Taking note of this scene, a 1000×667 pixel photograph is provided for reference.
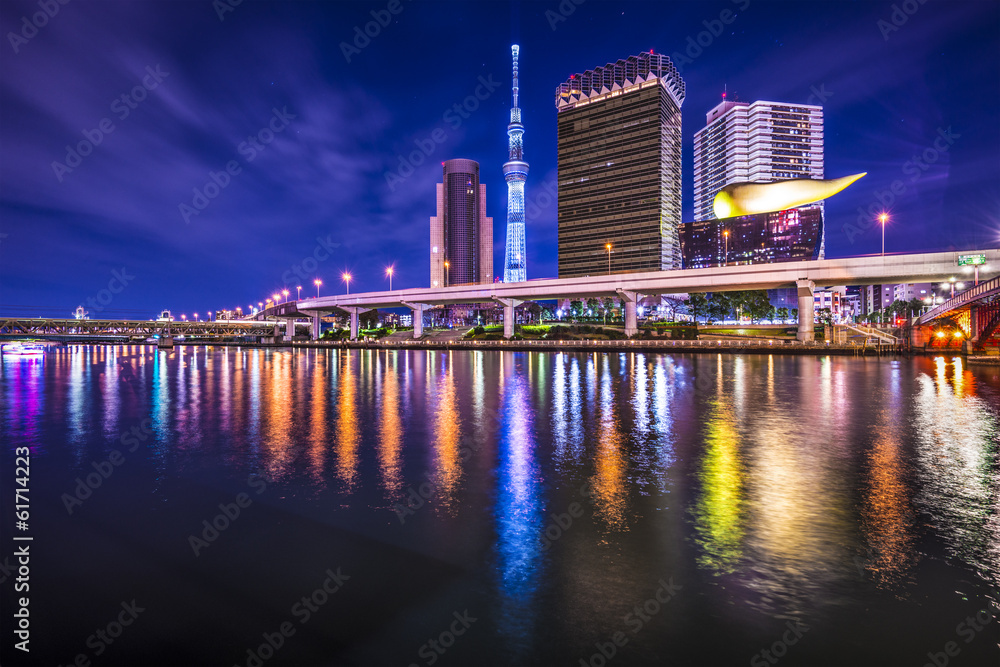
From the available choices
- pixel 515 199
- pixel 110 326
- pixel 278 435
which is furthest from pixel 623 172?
pixel 110 326

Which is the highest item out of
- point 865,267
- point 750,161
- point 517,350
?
point 750,161

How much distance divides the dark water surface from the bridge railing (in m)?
33.1

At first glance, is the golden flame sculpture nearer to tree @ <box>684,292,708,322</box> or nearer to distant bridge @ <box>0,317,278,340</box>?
tree @ <box>684,292,708,322</box>

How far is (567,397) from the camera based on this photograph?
20.2m

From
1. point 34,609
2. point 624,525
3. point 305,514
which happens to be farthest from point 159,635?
point 624,525

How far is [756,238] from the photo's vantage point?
529 feet

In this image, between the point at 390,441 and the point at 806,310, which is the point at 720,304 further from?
the point at 390,441

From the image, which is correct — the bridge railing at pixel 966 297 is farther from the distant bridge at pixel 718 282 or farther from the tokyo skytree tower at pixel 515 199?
the tokyo skytree tower at pixel 515 199

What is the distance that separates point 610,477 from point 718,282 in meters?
58.9

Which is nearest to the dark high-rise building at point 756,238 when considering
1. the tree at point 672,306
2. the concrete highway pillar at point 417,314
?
the tree at point 672,306

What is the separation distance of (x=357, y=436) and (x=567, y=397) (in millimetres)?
9800

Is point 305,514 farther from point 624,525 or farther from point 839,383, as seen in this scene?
point 839,383

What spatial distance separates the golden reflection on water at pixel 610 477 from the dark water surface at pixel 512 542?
0.05 metres

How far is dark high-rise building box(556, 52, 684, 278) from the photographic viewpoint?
16900cm
